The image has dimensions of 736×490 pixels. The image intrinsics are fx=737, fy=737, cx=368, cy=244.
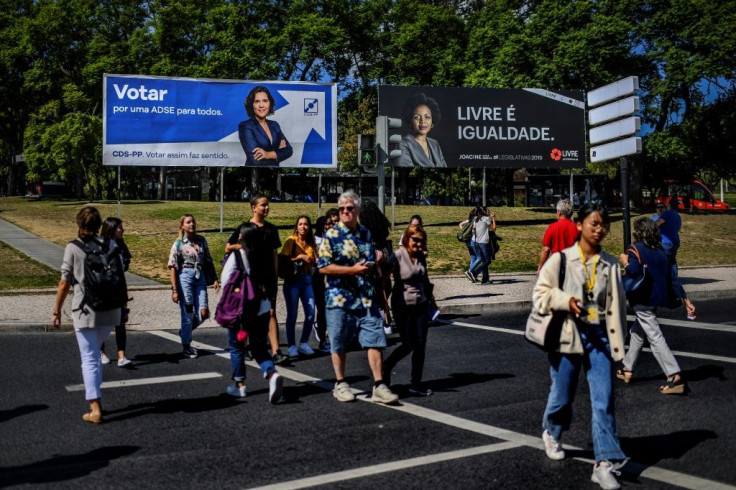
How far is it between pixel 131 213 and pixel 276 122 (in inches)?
401

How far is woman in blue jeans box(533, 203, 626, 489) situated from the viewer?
185 inches

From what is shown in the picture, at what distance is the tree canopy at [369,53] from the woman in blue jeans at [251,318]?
1375 inches

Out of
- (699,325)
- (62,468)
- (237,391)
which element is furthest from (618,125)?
(62,468)

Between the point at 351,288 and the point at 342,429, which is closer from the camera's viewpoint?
the point at 342,429

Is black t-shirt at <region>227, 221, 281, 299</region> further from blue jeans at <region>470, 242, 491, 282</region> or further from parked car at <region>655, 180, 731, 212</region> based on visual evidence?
parked car at <region>655, 180, 731, 212</region>

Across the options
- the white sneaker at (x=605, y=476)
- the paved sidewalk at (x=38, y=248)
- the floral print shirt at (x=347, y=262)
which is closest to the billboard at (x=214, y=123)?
the paved sidewalk at (x=38, y=248)

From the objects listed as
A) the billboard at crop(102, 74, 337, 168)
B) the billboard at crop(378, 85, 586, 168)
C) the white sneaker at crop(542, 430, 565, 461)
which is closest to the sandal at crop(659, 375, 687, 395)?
the white sneaker at crop(542, 430, 565, 461)

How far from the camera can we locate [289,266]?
29.4 feet

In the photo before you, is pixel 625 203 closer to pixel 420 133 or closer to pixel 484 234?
pixel 484 234

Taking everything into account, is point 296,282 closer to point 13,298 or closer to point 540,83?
point 13,298

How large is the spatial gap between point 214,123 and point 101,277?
67.3 ft

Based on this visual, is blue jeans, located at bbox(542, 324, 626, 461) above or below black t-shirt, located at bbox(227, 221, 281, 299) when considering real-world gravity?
below

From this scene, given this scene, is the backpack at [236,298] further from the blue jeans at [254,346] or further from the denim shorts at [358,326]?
the denim shorts at [358,326]

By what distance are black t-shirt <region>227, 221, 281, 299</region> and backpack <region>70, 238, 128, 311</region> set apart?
1.20 metres
